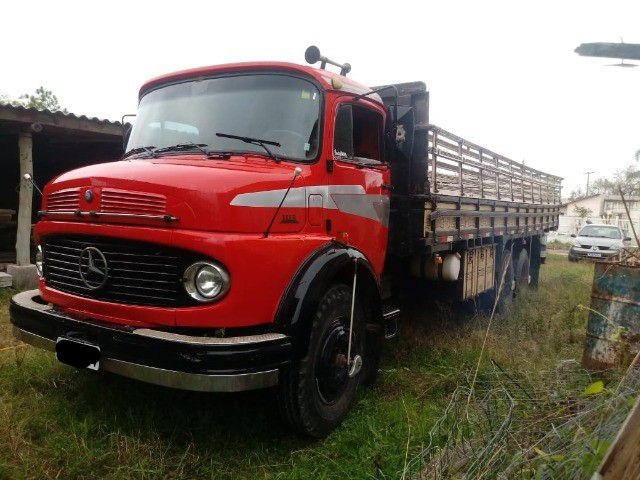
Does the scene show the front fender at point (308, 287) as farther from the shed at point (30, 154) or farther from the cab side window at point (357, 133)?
the shed at point (30, 154)

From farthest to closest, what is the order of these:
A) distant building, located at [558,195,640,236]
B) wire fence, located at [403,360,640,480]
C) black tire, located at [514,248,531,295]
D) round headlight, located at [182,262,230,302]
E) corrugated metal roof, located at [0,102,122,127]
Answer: distant building, located at [558,195,640,236], black tire, located at [514,248,531,295], corrugated metal roof, located at [0,102,122,127], round headlight, located at [182,262,230,302], wire fence, located at [403,360,640,480]

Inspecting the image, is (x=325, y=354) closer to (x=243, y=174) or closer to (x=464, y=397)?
(x=464, y=397)

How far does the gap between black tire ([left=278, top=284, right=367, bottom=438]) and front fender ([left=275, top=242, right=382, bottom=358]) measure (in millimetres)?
110

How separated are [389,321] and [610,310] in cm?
172

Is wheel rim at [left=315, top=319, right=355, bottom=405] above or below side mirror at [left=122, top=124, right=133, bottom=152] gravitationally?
below

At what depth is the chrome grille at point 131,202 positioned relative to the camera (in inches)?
105

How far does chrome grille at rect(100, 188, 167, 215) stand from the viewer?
2664 mm

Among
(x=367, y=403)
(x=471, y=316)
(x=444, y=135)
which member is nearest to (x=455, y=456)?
(x=367, y=403)

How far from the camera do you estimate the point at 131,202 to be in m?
2.71

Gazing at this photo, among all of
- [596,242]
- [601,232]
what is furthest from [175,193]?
[601,232]

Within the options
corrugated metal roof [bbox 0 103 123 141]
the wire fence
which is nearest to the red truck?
the wire fence

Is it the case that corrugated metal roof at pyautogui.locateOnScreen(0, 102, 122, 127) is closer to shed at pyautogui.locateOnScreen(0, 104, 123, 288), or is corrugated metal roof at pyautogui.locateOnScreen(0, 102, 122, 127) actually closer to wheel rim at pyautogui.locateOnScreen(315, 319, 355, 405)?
shed at pyautogui.locateOnScreen(0, 104, 123, 288)

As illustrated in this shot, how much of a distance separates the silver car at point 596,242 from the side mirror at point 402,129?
1328cm

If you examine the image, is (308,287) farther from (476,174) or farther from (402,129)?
(476,174)
